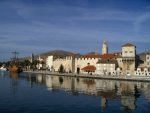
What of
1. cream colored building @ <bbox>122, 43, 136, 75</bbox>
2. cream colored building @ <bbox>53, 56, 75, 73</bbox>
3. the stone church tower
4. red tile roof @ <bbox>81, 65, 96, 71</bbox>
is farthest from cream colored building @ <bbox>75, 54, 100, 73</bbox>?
cream colored building @ <bbox>122, 43, 136, 75</bbox>

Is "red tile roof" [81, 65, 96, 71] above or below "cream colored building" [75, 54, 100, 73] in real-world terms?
below

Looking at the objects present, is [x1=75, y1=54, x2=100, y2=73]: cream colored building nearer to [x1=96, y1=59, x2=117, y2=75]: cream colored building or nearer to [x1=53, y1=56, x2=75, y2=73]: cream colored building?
[x1=53, y1=56, x2=75, y2=73]: cream colored building

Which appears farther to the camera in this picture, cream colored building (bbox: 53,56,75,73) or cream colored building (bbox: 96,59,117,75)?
cream colored building (bbox: 53,56,75,73)

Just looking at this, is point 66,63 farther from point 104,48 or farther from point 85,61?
point 104,48

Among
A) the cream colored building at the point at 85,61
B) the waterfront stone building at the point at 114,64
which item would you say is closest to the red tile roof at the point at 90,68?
the waterfront stone building at the point at 114,64

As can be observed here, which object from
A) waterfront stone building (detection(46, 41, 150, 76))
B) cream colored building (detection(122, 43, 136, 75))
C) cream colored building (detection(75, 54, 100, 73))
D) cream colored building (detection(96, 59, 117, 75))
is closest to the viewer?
waterfront stone building (detection(46, 41, 150, 76))

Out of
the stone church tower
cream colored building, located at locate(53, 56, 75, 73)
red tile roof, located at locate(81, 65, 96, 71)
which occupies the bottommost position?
red tile roof, located at locate(81, 65, 96, 71)

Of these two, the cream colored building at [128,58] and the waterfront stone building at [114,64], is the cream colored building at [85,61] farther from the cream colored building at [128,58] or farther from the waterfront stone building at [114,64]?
the cream colored building at [128,58]

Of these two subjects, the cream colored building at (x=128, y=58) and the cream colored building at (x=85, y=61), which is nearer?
the cream colored building at (x=128, y=58)

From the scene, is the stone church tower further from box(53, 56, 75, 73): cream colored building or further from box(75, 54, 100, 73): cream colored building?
box(53, 56, 75, 73): cream colored building

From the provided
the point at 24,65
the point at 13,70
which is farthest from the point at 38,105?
the point at 24,65

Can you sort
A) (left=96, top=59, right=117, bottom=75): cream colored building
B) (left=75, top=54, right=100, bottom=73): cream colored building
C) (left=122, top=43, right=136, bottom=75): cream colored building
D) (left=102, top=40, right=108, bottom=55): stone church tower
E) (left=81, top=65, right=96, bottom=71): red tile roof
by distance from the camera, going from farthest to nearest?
(left=102, top=40, right=108, bottom=55): stone church tower → (left=75, top=54, right=100, bottom=73): cream colored building → (left=81, top=65, right=96, bottom=71): red tile roof → (left=96, top=59, right=117, bottom=75): cream colored building → (left=122, top=43, right=136, bottom=75): cream colored building

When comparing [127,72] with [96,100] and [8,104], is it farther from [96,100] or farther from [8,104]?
[8,104]

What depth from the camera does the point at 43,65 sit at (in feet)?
497
